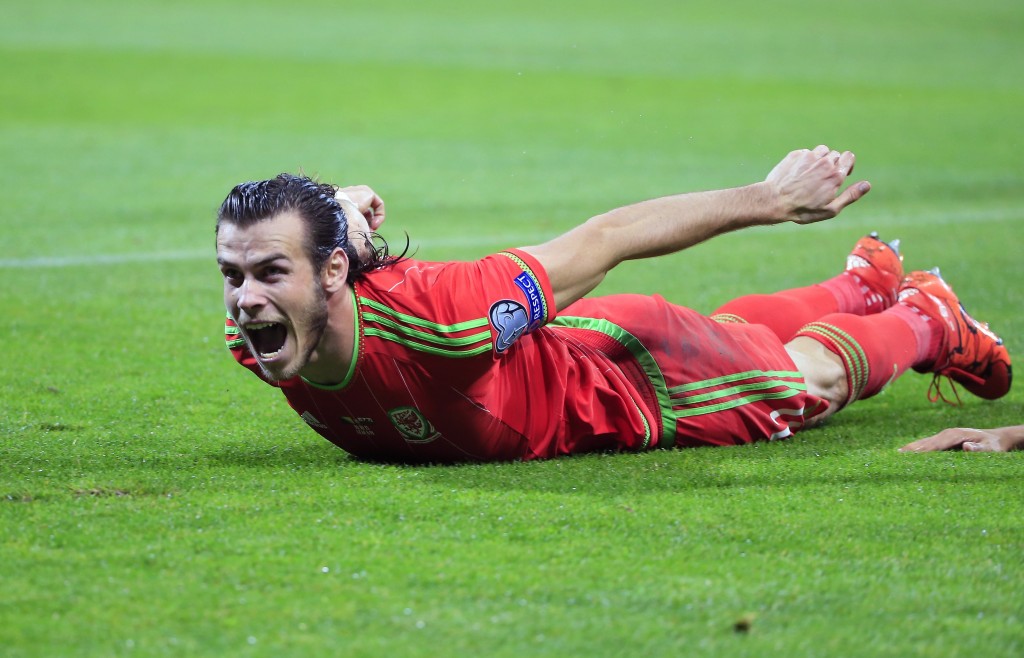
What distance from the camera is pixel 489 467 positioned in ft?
13.5

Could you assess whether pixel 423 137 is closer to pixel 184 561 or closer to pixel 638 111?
pixel 638 111

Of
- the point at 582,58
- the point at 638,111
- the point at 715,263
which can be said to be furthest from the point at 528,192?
the point at 582,58

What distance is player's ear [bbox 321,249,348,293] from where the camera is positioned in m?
3.78

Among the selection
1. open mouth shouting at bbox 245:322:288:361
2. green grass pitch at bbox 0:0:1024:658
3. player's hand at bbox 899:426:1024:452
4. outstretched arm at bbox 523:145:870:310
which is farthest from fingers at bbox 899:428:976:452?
open mouth shouting at bbox 245:322:288:361

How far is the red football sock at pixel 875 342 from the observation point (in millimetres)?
4777

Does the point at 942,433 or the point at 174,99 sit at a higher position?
the point at 174,99

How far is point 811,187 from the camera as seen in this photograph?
4.07 metres

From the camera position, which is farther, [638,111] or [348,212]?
[638,111]

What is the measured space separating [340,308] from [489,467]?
26.8 inches

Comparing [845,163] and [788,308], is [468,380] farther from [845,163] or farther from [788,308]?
[788,308]

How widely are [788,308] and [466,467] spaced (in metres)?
1.64

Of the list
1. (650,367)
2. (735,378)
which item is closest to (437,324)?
(650,367)

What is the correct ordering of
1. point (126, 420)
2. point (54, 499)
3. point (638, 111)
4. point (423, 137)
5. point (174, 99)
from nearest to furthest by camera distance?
point (54, 499), point (126, 420), point (423, 137), point (638, 111), point (174, 99)

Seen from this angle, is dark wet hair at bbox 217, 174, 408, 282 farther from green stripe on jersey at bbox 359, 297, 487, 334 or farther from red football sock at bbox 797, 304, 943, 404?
red football sock at bbox 797, 304, 943, 404
